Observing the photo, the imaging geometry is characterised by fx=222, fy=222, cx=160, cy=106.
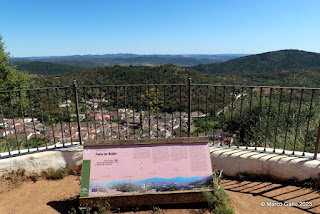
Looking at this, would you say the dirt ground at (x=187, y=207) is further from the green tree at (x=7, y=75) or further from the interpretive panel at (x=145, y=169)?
the green tree at (x=7, y=75)

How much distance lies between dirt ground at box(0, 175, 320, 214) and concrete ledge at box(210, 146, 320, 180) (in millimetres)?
190

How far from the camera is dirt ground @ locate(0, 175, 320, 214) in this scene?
3148 mm

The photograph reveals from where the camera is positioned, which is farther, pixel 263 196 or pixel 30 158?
pixel 30 158

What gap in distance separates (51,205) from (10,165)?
4.10ft

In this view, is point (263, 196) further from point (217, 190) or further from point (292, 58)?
point (292, 58)

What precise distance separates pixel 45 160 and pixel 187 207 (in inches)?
106

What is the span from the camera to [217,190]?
311cm

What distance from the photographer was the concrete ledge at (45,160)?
3.92 meters

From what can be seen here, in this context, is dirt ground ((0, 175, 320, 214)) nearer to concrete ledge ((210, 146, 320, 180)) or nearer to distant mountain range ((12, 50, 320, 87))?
concrete ledge ((210, 146, 320, 180))

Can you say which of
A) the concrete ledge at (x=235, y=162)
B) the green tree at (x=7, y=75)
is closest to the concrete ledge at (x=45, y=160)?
the concrete ledge at (x=235, y=162)

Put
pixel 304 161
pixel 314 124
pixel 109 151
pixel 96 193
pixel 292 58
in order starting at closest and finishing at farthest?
1. pixel 96 193
2. pixel 109 151
3. pixel 304 161
4. pixel 314 124
5. pixel 292 58

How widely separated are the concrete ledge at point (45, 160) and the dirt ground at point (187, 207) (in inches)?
11.6

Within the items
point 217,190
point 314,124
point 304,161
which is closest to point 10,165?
point 217,190

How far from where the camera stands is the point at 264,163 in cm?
376
